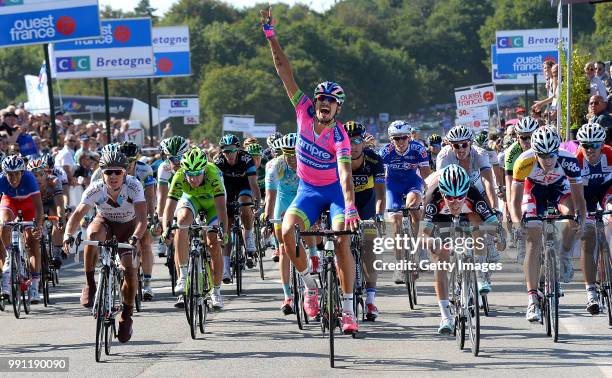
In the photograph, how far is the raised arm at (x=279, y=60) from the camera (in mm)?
11430

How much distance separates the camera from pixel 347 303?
1088 centimetres

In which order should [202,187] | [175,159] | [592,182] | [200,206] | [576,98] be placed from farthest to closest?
[576,98] < [175,159] < [200,206] < [202,187] < [592,182]

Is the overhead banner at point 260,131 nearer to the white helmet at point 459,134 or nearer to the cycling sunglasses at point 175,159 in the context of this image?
the cycling sunglasses at point 175,159

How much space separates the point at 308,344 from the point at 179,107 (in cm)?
3784

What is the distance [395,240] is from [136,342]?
14.9 feet

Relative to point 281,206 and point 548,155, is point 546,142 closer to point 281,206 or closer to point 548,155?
point 548,155

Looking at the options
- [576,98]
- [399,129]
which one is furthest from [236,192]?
[576,98]

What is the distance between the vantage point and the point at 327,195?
36.9 ft

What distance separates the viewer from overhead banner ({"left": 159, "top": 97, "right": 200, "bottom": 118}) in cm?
4834

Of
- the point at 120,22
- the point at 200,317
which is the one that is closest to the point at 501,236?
the point at 200,317

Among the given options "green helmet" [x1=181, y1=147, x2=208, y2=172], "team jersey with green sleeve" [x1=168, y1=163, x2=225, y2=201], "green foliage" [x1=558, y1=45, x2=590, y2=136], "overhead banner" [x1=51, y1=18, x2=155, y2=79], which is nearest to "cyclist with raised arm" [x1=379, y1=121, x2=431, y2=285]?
"team jersey with green sleeve" [x1=168, y1=163, x2=225, y2=201]

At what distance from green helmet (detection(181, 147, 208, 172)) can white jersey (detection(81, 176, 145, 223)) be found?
127 centimetres

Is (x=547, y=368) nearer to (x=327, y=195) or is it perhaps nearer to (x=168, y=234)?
(x=327, y=195)

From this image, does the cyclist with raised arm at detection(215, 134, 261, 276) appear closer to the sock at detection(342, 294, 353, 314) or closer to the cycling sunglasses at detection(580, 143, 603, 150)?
the cycling sunglasses at detection(580, 143, 603, 150)
